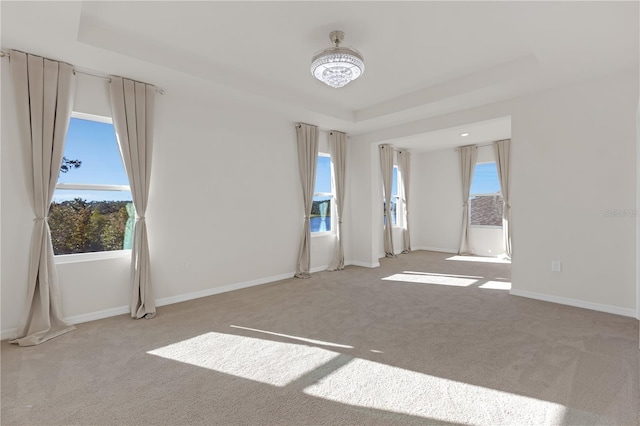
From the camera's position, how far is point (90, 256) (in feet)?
11.4

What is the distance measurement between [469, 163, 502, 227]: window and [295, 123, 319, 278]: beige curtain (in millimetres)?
4425

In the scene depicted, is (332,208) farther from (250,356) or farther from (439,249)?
(250,356)

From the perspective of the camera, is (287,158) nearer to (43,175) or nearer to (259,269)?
(259,269)

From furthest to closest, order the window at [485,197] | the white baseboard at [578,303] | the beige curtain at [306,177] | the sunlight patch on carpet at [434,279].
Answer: the window at [485,197]
the beige curtain at [306,177]
the sunlight patch on carpet at [434,279]
the white baseboard at [578,303]

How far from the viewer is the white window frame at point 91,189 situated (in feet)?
10.8

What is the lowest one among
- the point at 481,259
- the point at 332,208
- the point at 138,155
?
the point at 481,259

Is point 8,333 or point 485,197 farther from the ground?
point 485,197

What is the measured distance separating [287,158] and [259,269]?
6.12 ft

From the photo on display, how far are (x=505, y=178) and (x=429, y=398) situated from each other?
20.6ft

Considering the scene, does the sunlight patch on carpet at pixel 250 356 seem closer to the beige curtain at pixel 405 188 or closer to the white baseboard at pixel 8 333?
the white baseboard at pixel 8 333

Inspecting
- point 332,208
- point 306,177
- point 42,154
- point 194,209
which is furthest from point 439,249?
point 42,154

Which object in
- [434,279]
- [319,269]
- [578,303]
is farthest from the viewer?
[319,269]

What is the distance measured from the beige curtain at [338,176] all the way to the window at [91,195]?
3.46m

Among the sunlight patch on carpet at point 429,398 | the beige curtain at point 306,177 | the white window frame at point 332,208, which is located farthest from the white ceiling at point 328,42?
the sunlight patch on carpet at point 429,398
